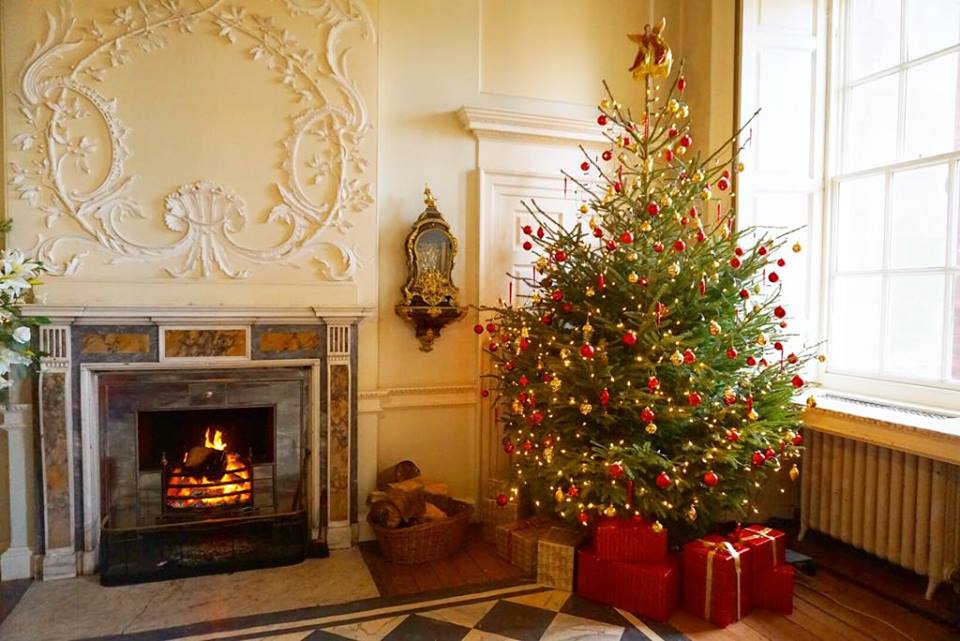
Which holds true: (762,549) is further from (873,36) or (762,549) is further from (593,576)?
(873,36)

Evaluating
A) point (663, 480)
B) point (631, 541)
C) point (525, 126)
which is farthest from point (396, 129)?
point (631, 541)

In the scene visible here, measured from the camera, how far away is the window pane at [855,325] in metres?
3.18

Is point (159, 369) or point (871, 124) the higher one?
point (871, 124)

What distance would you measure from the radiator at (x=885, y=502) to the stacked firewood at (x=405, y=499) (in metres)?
1.89

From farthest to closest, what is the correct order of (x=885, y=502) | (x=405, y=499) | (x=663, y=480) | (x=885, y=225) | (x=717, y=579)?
(x=885, y=225)
(x=405, y=499)
(x=885, y=502)
(x=717, y=579)
(x=663, y=480)

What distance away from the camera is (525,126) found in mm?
3340

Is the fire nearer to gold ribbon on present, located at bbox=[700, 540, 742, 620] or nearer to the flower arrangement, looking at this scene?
the flower arrangement

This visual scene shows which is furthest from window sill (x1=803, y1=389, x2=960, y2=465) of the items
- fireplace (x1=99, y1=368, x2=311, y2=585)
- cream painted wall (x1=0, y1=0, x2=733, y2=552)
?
fireplace (x1=99, y1=368, x2=311, y2=585)

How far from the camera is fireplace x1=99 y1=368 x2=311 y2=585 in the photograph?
2803 millimetres

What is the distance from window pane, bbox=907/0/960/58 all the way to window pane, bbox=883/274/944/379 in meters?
1.09

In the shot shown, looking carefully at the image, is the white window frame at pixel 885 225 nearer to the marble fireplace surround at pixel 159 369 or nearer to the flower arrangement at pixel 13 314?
the marble fireplace surround at pixel 159 369

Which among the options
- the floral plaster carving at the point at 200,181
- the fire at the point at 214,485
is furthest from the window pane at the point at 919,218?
the fire at the point at 214,485

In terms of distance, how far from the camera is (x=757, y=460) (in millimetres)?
2529

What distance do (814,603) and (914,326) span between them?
1404mm
